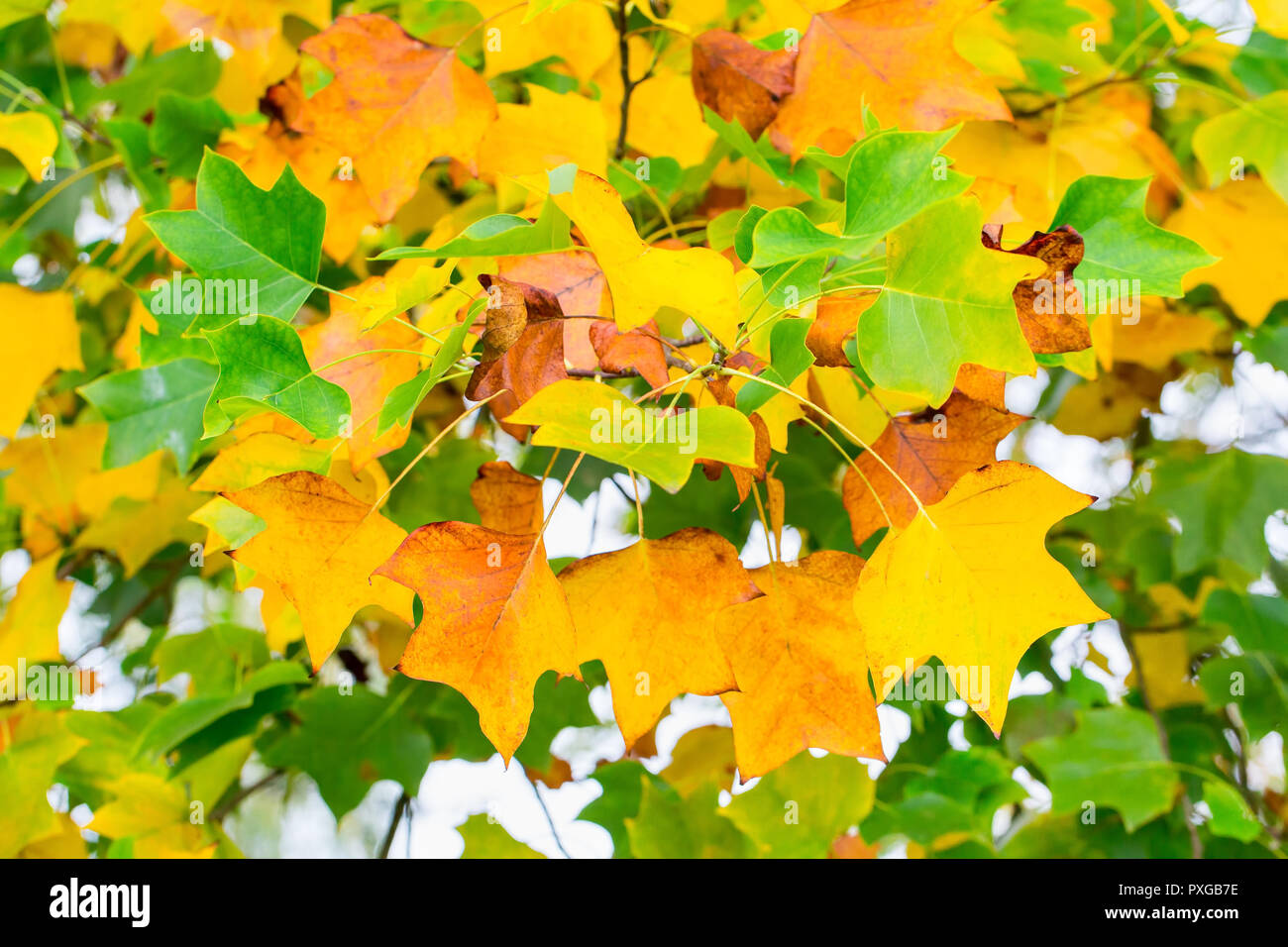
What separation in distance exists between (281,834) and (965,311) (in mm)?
2874

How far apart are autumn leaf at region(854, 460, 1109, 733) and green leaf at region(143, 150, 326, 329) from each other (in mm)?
392

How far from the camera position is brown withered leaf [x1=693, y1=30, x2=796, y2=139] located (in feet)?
2.10

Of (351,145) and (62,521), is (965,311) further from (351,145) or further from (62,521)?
(62,521)

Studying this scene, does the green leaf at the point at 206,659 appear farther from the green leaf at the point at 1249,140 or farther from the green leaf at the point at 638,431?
the green leaf at the point at 1249,140

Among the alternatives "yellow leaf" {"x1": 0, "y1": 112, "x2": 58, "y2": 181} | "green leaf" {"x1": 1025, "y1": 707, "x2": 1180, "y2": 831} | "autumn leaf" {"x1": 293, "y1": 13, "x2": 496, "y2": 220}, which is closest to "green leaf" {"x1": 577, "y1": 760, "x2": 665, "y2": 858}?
"green leaf" {"x1": 1025, "y1": 707, "x2": 1180, "y2": 831}

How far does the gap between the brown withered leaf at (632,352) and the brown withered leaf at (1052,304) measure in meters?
0.19

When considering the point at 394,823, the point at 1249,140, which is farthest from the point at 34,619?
the point at 1249,140

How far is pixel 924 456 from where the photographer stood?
2.02 feet

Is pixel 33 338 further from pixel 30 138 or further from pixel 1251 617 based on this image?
pixel 1251 617

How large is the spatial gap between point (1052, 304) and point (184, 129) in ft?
2.39

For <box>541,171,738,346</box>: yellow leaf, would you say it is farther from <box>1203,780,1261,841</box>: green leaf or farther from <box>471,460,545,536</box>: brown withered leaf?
<box>1203,780,1261,841</box>: green leaf

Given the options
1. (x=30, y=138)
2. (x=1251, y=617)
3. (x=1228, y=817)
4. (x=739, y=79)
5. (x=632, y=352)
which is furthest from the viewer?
(x=1228, y=817)

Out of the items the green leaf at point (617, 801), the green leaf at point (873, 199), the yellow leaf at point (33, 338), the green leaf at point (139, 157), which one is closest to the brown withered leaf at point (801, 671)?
the green leaf at point (873, 199)

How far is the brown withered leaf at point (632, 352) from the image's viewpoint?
52 cm
